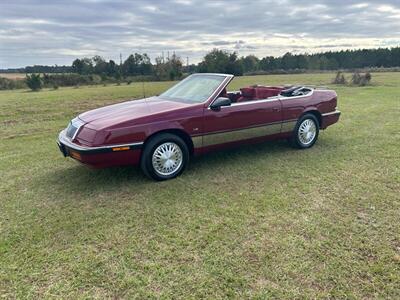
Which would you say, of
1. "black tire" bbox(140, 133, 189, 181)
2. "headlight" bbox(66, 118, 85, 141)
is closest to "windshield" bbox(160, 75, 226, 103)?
"black tire" bbox(140, 133, 189, 181)

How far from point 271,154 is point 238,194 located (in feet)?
6.13

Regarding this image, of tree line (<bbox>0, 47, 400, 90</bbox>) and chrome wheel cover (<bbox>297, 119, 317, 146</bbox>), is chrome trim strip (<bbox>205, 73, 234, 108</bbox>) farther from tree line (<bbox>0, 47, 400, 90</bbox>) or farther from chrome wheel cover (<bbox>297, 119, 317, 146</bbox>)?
tree line (<bbox>0, 47, 400, 90</bbox>)

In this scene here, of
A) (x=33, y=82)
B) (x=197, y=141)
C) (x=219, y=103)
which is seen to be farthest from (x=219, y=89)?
(x=33, y=82)

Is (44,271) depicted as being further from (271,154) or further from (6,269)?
(271,154)

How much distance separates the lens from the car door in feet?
15.1

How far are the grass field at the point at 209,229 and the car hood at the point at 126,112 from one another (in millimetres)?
841

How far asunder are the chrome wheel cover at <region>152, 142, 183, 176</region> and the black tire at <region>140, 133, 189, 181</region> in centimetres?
2

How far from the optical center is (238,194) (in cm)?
389

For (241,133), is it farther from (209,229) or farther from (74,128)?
(74,128)

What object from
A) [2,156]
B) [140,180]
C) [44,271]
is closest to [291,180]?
[140,180]

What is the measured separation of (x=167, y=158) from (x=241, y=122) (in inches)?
52.1

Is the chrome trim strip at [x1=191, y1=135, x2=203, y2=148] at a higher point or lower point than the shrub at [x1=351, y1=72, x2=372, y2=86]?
lower

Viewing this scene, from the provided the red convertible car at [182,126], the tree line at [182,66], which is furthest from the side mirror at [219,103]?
the tree line at [182,66]

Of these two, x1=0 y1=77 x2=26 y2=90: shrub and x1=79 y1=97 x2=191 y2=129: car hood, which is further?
x1=0 y1=77 x2=26 y2=90: shrub
